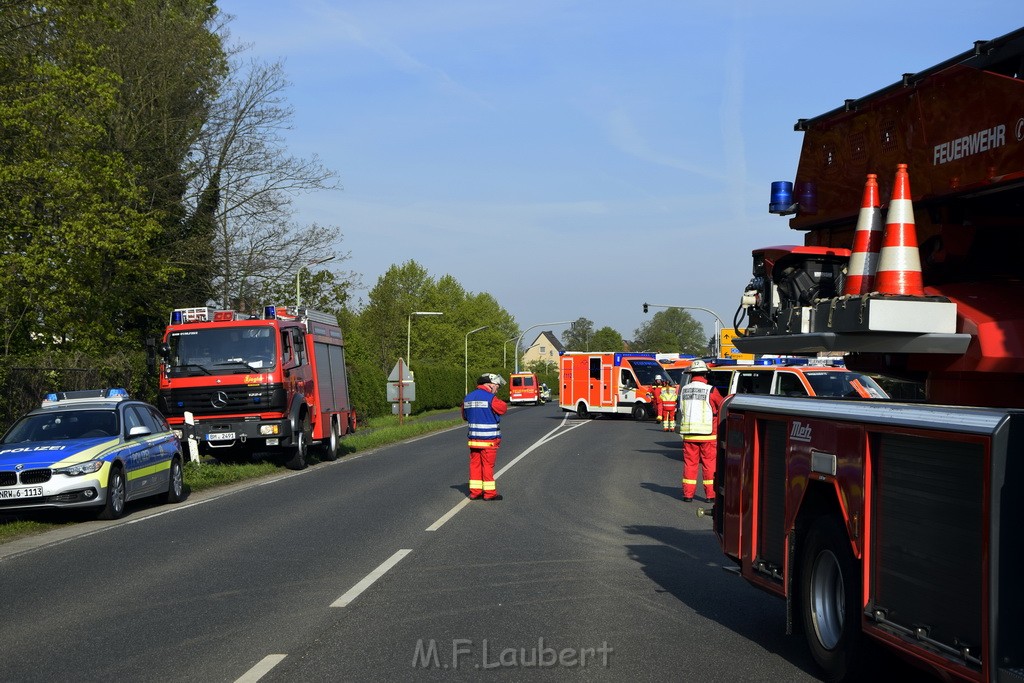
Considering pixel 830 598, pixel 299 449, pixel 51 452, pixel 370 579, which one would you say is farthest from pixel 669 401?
pixel 830 598

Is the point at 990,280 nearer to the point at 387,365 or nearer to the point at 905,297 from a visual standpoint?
the point at 905,297

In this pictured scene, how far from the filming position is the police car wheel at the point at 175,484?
1650 centimetres

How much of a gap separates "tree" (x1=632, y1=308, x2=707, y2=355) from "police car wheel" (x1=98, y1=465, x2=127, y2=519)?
17201cm

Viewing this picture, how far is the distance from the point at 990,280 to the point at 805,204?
1719 mm

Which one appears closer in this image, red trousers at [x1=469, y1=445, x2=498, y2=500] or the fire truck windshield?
red trousers at [x1=469, y1=445, x2=498, y2=500]

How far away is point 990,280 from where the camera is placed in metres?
5.79

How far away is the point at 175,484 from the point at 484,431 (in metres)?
4.64

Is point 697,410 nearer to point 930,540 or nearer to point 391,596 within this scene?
point 391,596

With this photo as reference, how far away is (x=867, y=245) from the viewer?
6.06 m

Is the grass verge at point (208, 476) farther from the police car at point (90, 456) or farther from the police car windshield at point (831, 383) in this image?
the police car windshield at point (831, 383)

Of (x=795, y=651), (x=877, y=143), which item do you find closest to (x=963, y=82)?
(x=877, y=143)

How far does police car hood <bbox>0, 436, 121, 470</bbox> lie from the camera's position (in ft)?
45.1

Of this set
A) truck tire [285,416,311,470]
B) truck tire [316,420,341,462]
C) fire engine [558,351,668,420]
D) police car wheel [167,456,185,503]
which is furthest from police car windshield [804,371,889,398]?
fire engine [558,351,668,420]

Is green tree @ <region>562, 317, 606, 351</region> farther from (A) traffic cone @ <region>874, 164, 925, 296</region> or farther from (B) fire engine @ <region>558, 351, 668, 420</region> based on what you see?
(A) traffic cone @ <region>874, 164, 925, 296</region>
